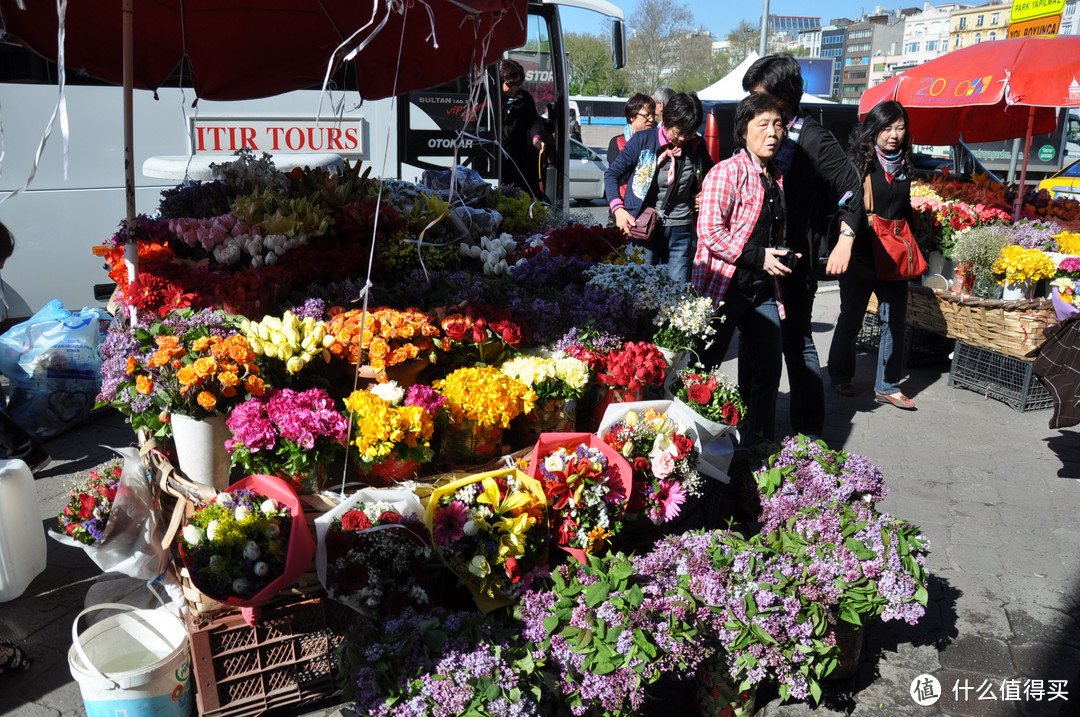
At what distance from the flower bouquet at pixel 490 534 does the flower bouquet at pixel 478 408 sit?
0.19 m

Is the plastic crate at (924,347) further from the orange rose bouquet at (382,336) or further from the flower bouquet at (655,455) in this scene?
the orange rose bouquet at (382,336)

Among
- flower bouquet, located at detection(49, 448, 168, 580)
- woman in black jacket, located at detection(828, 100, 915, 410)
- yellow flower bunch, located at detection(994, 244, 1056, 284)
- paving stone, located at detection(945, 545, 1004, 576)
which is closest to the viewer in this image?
flower bouquet, located at detection(49, 448, 168, 580)

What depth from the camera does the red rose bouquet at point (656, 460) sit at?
294cm

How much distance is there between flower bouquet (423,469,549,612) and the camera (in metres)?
2.57

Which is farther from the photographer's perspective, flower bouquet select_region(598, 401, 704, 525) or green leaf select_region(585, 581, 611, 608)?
flower bouquet select_region(598, 401, 704, 525)

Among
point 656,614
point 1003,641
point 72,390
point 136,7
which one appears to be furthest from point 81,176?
point 1003,641

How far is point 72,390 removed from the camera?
16.7 feet

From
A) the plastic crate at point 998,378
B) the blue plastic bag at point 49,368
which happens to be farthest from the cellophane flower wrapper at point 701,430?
the blue plastic bag at point 49,368

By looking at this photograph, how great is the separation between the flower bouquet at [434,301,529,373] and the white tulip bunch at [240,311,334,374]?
431mm

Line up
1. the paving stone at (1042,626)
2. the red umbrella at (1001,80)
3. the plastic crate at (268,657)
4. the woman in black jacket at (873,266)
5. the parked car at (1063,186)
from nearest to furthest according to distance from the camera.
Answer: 1. the plastic crate at (268,657)
2. the paving stone at (1042,626)
3. the woman in black jacket at (873,266)
4. the red umbrella at (1001,80)
5. the parked car at (1063,186)

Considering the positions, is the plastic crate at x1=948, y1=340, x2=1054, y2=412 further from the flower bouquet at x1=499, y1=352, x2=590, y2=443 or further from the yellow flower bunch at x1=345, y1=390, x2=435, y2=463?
the yellow flower bunch at x1=345, y1=390, x2=435, y2=463

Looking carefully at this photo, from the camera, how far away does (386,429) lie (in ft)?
8.48

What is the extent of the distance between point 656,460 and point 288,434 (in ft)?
4.31

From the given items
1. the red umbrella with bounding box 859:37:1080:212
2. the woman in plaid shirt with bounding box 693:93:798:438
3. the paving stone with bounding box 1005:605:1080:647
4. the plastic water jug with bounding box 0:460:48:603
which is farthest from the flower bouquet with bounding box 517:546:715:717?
the red umbrella with bounding box 859:37:1080:212
